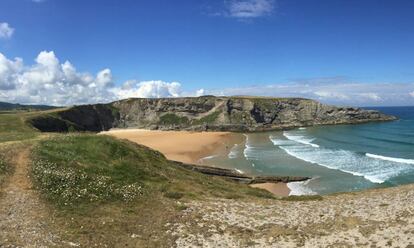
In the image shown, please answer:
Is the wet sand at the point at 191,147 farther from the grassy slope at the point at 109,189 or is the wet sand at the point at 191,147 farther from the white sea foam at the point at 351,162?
the grassy slope at the point at 109,189

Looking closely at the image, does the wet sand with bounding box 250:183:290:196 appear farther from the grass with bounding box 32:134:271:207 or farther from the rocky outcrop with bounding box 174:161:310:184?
the grass with bounding box 32:134:271:207

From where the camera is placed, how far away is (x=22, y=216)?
2431 centimetres

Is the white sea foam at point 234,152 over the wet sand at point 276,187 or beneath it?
over

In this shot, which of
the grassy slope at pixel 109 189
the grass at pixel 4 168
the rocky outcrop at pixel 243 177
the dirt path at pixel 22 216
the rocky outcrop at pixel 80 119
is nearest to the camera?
the dirt path at pixel 22 216

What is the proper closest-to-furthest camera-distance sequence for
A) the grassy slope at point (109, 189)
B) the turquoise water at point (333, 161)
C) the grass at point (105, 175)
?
the grassy slope at point (109, 189) < the grass at point (105, 175) < the turquoise water at point (333, 161)

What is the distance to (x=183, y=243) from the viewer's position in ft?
74.0

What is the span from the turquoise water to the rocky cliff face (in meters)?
58.3

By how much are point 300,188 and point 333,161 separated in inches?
915

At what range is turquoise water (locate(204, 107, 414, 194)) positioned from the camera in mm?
55500

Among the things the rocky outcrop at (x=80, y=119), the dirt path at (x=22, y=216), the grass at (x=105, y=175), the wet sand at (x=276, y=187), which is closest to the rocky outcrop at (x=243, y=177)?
the wet sand at (x=276, y=187)

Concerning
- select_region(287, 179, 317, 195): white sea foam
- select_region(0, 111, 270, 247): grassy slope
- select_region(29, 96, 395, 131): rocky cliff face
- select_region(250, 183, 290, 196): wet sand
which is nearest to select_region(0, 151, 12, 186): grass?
select_region(0, 111, 270, 247): grassy slope

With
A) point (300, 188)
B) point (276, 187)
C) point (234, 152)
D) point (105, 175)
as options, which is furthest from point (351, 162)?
point (105, 175)

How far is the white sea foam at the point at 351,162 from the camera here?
60.7m

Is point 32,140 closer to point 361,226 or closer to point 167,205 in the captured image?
point 167,205
